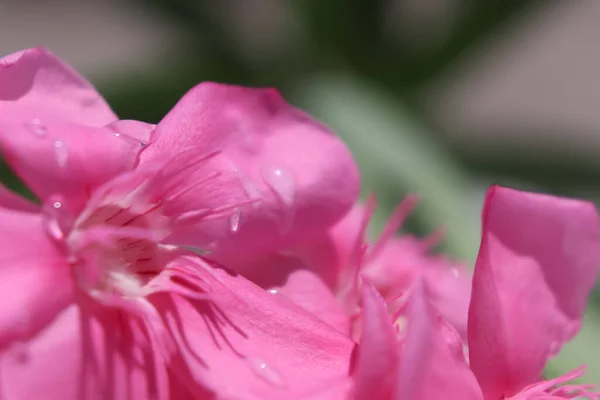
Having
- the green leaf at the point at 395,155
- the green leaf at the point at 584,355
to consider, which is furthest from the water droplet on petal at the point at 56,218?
the green leaf at the point at 395,155

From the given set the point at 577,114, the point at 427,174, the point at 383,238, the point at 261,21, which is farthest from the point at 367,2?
the point at 577,114

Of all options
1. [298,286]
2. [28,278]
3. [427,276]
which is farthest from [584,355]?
[28,278]

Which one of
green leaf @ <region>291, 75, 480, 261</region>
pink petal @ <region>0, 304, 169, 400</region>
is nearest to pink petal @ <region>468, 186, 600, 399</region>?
pink petal @ <region>0, 304, 169, 400</region>

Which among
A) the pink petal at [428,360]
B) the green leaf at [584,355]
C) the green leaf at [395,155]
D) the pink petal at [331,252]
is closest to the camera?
the pink petal at [428,360]

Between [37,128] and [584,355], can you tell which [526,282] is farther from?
[584,355]

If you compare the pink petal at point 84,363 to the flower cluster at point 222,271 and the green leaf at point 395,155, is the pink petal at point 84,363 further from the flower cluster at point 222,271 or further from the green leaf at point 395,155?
the green leaf at point 395,155

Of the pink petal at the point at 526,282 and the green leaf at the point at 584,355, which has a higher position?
the pink petal at the point at 526,282

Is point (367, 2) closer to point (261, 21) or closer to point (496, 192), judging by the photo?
point (261, 21)

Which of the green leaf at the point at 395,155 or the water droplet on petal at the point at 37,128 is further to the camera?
the green leaf at the point at 395,155
